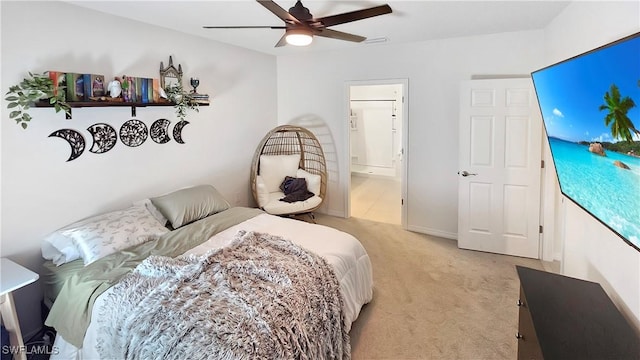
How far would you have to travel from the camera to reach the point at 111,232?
8.30ft

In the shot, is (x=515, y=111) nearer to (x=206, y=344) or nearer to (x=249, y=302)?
(x=249, y=302)

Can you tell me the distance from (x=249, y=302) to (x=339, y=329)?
63 cm

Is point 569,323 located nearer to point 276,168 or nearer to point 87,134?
point 87,134

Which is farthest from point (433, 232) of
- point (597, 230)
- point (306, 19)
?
point (306, 19)

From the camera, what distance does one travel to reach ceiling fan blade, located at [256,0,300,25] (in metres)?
1.93

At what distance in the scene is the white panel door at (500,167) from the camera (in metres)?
3.53

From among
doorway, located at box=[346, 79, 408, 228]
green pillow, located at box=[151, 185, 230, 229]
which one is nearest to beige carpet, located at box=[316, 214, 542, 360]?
green pillow, located at box=[151, 185, 230, 229]

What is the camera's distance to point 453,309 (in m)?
2.76

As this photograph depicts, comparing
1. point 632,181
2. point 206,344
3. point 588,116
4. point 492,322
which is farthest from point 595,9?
point 206,344

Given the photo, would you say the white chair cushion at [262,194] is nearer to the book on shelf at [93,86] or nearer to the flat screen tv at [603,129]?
the book on shelf at [93,86]

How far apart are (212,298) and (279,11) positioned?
166 cm

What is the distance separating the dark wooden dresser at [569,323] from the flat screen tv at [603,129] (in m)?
0.40

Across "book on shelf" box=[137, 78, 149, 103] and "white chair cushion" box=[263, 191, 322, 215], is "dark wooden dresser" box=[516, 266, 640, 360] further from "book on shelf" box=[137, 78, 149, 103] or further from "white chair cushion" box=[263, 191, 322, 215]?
"book on shelf" box=[137, 78, 149, 103]

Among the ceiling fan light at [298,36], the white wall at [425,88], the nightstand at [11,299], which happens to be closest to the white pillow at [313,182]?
the white wall at [425,88]
